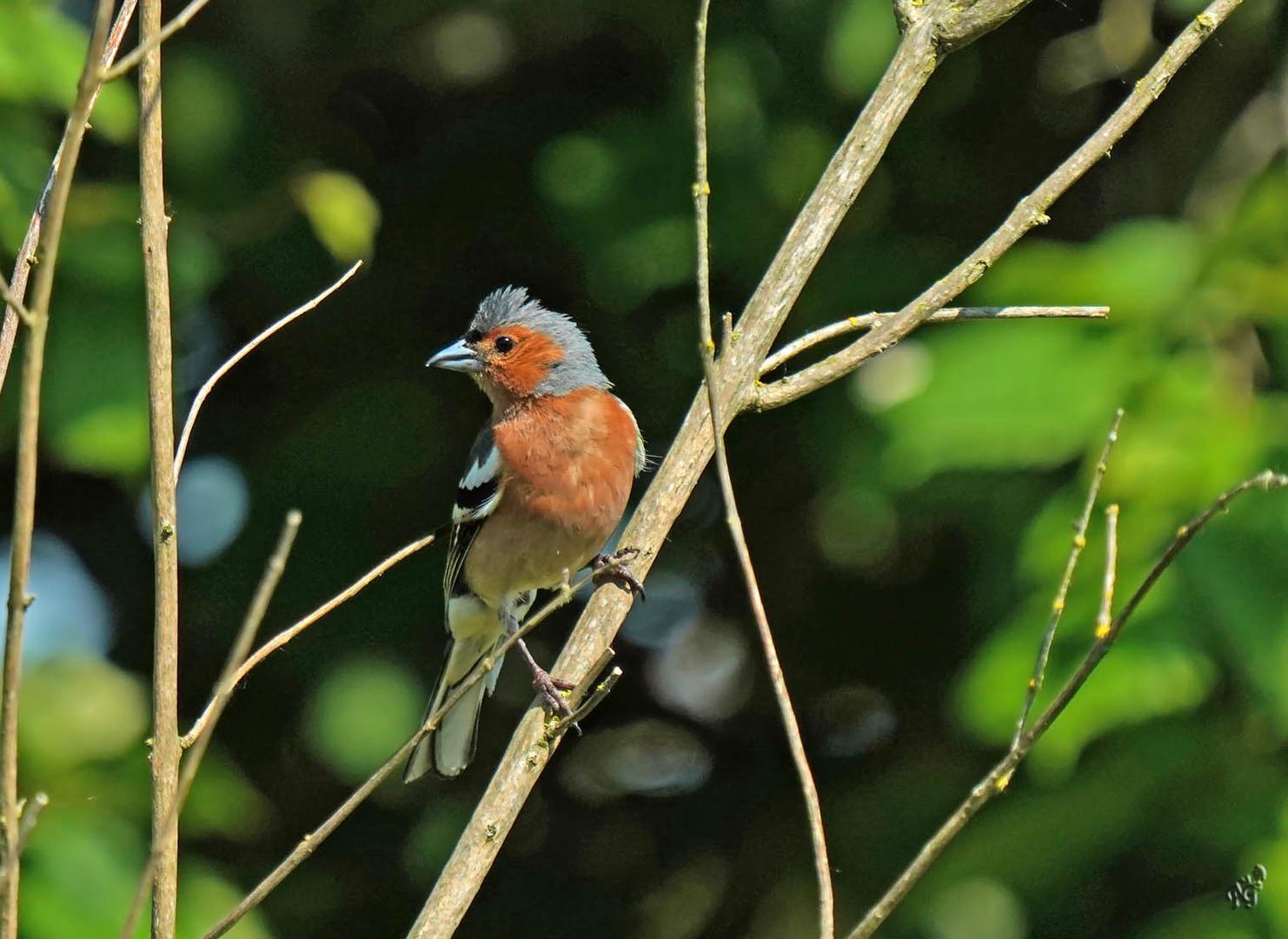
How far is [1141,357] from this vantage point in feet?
13.7

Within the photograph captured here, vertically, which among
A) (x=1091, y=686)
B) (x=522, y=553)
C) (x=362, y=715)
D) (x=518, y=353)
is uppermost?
(x=518, y=353)

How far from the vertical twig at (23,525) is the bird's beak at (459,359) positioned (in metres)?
3.33

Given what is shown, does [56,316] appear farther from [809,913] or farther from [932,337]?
[809,913]

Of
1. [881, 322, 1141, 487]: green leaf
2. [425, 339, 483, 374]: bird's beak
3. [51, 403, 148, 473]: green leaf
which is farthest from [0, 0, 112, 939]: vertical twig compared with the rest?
[425, 339, 483, 374]: bird's beak

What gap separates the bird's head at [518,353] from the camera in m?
5.44

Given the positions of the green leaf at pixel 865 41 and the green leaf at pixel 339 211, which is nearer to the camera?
the green leaf at pixel 865 41

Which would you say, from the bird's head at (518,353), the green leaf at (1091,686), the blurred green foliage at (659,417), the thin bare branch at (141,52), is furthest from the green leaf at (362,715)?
the thin bare branch at (141,52)

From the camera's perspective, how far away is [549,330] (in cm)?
555

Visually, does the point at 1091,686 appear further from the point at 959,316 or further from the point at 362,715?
the point at 362,715

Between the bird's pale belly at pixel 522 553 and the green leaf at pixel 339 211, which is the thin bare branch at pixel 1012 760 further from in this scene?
the green leaf at pixel 339 211

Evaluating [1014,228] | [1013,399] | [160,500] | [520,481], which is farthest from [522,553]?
[160,500]

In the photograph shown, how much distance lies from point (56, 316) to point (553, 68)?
214 centimetres

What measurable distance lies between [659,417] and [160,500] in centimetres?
366

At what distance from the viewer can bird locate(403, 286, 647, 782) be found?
17.0ft
